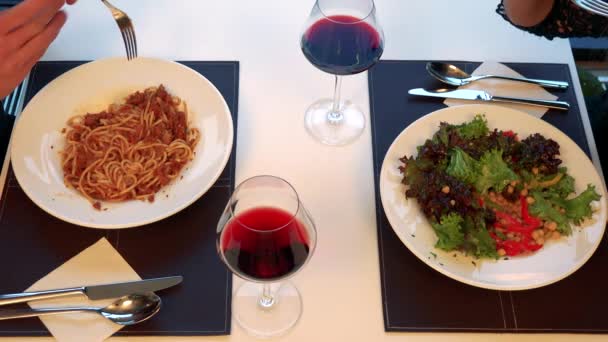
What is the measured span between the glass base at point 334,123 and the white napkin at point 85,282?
0.56m

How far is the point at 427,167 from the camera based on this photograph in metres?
1.27

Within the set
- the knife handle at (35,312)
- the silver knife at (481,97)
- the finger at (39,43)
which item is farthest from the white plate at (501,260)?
the finger at (39,43)

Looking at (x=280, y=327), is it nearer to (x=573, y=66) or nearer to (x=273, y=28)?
(x=273, y=28)

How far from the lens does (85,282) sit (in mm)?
1175

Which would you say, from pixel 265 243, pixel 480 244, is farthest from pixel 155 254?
pixel 480 244

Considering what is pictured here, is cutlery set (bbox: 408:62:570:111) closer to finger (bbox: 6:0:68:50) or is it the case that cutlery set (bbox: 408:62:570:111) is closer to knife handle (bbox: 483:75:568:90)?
knife handle (bbox: 483:75:568:90)

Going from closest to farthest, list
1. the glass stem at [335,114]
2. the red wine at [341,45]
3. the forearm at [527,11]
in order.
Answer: the red wine at [341,45] < the glass stem at [335,114] < the forearm at [527,11]

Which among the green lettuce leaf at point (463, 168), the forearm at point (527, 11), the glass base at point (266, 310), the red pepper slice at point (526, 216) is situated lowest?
the glass base at point (266, 310)

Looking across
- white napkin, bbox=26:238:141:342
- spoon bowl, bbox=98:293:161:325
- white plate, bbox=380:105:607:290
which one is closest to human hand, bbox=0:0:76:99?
white napkin, bbox=26:238:141:342

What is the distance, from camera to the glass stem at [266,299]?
117cm

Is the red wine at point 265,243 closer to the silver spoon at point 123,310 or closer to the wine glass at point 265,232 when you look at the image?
the wine glass at point 265,232

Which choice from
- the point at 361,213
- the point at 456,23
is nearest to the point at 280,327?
the point at 361,213

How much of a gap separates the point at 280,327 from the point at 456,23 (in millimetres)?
1036

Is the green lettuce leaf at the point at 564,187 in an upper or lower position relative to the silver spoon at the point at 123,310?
upper
